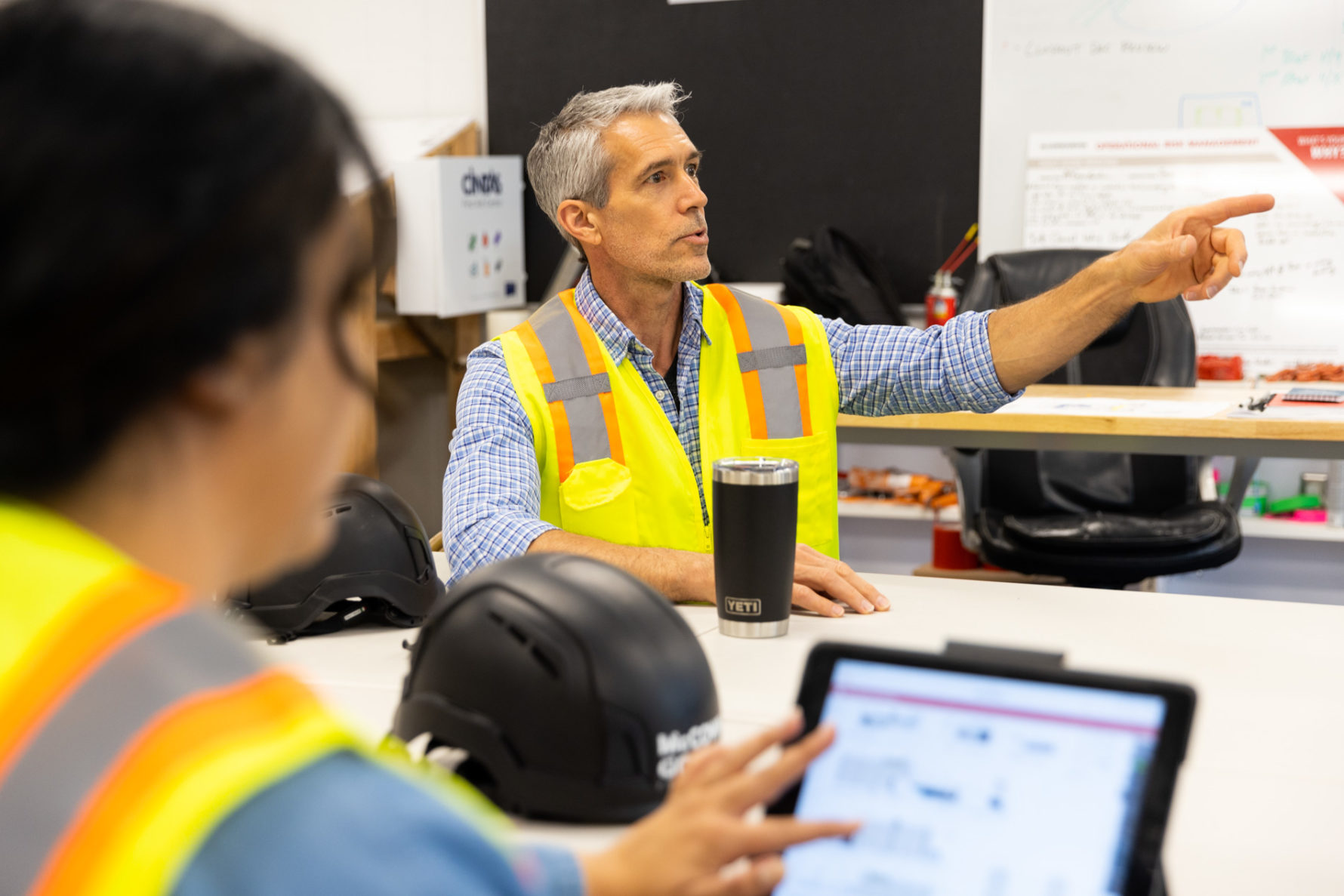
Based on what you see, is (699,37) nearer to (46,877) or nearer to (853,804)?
(853,804)

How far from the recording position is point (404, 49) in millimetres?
4895

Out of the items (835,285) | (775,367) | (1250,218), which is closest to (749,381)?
(775,367)

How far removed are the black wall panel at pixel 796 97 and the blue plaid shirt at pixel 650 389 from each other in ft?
7.54

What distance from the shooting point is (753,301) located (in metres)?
2.12

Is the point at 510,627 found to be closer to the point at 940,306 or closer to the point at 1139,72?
the point at 940,306

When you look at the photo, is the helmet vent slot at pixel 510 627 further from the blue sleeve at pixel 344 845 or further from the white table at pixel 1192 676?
the blue sleeve at pixel 344 845

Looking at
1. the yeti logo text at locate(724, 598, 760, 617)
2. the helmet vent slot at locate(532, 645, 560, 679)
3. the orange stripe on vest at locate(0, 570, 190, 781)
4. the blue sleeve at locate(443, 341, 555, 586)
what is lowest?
the yeti logo text at locate(724, 598, 760, 617)

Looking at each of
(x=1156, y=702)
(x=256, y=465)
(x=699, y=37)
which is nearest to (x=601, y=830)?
(x=1156, y=702)

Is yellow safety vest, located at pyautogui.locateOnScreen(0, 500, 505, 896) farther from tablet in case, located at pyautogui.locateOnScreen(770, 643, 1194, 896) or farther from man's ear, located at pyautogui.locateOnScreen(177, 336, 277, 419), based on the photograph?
tablet in case, located at pyautogui.locateOnScreen(770, 643, 1194, 896)

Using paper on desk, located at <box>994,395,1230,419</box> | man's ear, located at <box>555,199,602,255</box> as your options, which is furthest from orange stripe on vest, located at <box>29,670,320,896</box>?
paper on desk, located at <box>994,395,1230,419</box>

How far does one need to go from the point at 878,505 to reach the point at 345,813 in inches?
153

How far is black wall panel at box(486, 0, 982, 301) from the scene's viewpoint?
4293mm

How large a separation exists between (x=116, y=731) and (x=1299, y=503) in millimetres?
4160

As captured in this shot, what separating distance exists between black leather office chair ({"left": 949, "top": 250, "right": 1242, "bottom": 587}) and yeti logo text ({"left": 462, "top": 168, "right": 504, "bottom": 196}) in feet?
5.89
